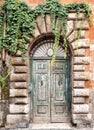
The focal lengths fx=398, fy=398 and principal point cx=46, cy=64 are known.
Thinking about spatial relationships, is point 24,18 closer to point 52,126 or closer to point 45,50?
point 45,50

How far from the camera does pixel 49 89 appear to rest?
455 inches

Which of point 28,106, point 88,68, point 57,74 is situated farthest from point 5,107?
point 88,68

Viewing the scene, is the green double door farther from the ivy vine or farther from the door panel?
the ivy vine

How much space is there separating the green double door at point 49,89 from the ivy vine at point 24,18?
2.37 ft

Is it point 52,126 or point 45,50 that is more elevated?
point 45,50

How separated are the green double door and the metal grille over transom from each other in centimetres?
18

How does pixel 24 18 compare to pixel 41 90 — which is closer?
pixel 24 18

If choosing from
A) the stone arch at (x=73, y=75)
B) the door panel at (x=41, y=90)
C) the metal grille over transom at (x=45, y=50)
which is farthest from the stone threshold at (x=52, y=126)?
the metal grille over transom at (x=45, y=50)

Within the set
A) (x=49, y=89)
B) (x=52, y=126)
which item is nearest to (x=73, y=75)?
(x=49, y=89)

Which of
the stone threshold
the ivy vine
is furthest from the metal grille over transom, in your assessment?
the stone threshold

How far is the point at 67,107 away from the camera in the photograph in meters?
11.6

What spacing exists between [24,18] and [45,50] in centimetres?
114

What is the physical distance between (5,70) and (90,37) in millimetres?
2590

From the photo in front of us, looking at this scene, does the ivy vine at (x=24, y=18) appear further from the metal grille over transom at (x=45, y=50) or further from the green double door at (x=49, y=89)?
the green double door at (x=49, y=89)
